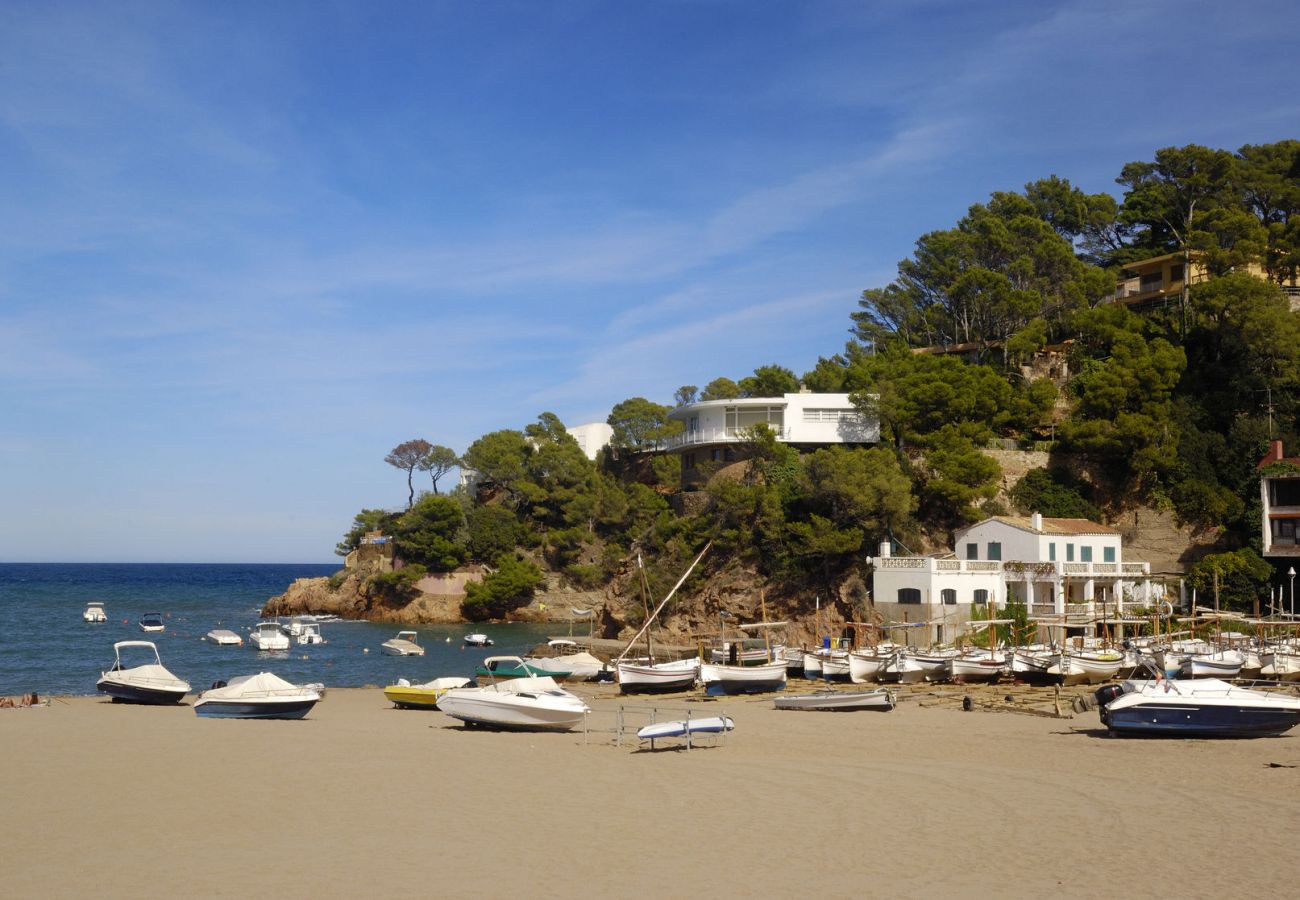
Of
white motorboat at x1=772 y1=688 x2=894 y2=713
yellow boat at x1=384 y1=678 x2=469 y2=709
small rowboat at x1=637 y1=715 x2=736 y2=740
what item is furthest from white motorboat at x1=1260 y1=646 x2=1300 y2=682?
yellow boat at x1=384 y1=678 x2=469 y2=709

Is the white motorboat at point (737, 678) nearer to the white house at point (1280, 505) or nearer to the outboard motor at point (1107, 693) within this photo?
the outboard motor at point (1107, 693)

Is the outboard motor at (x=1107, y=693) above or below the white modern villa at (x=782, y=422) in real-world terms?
below

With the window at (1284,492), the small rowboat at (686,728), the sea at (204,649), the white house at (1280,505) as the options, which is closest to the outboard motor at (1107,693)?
the small rowboat at (686,728)

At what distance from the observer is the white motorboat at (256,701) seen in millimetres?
31953

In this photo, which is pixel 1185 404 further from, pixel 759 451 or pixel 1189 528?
pixel 759 451

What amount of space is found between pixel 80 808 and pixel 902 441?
2112 inches

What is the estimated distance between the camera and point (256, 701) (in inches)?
1256

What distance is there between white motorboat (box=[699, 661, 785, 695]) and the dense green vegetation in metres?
17.3

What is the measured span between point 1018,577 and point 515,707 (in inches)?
1233

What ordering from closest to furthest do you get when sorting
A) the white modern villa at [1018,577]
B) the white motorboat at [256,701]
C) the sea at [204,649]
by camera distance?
1. the white motorboat at [256,701]
2. the sea at [204,649]
3. the white modern villa at [1018,577]

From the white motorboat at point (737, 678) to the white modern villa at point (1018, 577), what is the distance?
481 inches

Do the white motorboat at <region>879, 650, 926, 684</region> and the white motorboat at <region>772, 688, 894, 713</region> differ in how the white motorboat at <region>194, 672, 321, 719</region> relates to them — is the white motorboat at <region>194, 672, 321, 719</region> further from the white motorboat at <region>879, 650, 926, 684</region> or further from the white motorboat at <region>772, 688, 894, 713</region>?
the white motorboat at <region>879, 650, 926, 684</region>

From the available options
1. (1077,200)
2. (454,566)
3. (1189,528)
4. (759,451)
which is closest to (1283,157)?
(1077,200)

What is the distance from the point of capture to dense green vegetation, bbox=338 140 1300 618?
59438 mm
